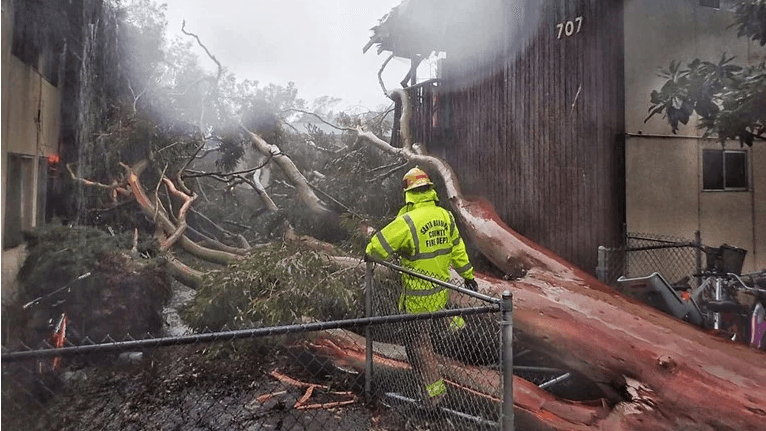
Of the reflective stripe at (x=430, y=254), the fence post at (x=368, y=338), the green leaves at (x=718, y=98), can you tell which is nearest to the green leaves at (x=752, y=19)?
the green leaves at (x=718, y=98)

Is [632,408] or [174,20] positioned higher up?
[174,20]

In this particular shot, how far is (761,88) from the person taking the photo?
201cm

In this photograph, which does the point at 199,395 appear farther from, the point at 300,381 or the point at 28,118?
the point at 28,118

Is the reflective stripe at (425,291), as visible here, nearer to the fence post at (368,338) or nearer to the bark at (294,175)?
the fence post at (368,338)

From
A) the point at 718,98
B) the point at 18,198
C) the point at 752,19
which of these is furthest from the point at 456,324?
the point at 18,198

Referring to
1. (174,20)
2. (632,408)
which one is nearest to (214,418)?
(632,408)

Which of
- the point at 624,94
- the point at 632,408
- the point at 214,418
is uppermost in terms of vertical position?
the point at 624,94

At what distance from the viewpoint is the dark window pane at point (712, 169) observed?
7.40 ft

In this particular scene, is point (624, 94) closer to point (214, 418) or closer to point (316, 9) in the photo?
point (316, 9)

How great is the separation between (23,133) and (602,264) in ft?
10.4

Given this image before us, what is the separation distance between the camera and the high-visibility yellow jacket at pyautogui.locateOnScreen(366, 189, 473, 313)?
98.3 inches

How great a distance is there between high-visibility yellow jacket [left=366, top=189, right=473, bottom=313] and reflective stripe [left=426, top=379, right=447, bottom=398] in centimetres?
37

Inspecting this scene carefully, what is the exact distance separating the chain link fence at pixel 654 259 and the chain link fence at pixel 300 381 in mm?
910

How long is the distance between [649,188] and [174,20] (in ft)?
9.75
